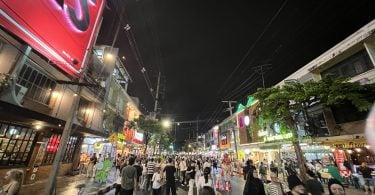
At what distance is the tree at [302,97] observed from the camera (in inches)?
377

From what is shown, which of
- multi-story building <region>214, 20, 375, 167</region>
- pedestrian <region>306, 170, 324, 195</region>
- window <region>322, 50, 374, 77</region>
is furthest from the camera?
window <region>322, 50, 374, 77</region>

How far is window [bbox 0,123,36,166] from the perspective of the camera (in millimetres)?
9508

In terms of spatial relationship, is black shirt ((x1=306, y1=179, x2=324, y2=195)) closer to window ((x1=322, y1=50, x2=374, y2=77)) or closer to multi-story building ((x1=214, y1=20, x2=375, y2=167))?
multi-story building ((x1=214, y1=20, x2=375, y2=167))

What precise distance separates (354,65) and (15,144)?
22851mm

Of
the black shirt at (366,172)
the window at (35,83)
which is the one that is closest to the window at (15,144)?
the window at (35,83)

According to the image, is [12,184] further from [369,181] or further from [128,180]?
[369,181]

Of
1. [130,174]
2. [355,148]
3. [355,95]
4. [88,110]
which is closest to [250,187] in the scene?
[130,174]

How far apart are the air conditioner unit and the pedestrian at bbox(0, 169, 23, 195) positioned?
23.3 ft

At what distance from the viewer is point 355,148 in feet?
46.0

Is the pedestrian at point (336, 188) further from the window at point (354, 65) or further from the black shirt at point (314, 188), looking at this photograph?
the window at point (354, 65)

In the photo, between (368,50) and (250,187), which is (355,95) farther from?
(250,187)

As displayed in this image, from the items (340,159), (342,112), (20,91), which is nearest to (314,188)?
(342,112)

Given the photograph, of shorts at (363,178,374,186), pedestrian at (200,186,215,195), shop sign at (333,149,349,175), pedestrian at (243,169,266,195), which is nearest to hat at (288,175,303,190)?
pedestrian at (243,169,266,195)

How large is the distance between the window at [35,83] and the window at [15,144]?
6.80ft
